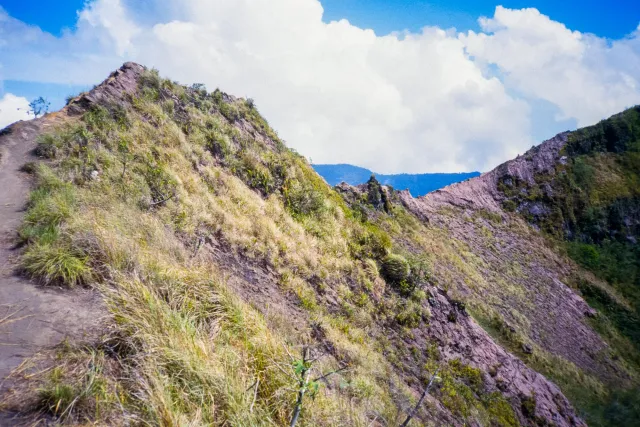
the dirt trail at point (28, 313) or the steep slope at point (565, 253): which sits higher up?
the steep slope at point (565, 253)

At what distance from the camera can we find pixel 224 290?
187 inches

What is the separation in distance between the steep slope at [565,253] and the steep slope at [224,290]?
2.46 m

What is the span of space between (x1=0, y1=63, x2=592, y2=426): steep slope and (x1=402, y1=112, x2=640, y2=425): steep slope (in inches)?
96.8

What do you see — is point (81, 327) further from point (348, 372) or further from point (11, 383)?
point (348, 372)

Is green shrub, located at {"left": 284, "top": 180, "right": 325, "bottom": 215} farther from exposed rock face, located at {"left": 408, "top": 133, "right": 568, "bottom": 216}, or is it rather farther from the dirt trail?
exposed rock face, located at {"left": 408, "top": 133, "right": 568, "bottom": 216}

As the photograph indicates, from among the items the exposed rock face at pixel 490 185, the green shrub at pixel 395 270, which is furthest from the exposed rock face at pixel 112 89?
the exposed rock face at pixel 490 185

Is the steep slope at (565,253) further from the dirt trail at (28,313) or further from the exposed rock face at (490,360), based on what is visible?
the dirt trail at (28,313)

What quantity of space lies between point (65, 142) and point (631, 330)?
35.7 m

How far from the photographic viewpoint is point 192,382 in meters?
3.04

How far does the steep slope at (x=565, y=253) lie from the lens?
56.0 ft

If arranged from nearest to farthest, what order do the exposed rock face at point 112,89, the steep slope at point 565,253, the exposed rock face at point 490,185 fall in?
the exposed rock face at point 112,89, the steep slope at point 565,253, the exposed rock face at point 490,185

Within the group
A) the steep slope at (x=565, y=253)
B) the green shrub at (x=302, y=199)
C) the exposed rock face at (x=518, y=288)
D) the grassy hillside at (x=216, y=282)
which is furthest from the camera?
the steep slope at (x=565, y=253)

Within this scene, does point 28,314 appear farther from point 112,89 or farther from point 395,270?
point 395,270

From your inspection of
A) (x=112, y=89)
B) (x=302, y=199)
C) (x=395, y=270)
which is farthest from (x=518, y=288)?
(x=112, y=89)
